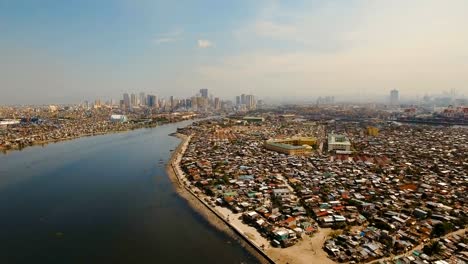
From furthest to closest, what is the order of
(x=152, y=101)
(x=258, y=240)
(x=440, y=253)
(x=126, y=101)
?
(x=126, y=101)
(x=152, y=101)
(x=258, y=240)
(x=440, y=253)

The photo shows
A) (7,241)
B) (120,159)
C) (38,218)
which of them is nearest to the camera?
(7,241)

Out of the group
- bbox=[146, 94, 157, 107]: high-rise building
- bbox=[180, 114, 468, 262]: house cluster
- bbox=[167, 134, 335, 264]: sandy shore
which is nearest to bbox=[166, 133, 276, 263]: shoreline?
bbox=[167, 134, 335, 264]: sandy shore

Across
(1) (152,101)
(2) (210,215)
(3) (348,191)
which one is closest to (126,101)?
(1) (152,101)

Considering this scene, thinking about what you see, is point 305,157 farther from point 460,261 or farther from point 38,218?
point 38,218

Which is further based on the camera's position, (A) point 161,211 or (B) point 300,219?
(A) point 161,211

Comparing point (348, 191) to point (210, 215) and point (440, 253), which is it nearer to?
point (440, 253)

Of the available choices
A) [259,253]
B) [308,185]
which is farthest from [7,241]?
[308,185]
